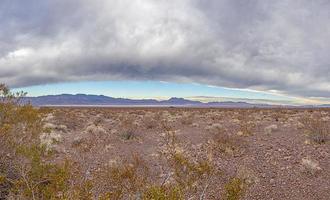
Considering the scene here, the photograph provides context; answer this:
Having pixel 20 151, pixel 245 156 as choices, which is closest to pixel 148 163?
pixel 245 156

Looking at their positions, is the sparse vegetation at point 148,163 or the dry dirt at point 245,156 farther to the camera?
the dry dirt at point 245,156

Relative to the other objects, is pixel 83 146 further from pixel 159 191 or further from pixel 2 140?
pixel 159 191

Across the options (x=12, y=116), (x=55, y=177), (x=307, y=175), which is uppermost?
(x=12, y=116)

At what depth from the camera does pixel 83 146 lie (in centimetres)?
1883

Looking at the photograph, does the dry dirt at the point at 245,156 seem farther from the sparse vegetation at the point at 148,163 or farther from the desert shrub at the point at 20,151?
the desert shrub at the point at 20,151

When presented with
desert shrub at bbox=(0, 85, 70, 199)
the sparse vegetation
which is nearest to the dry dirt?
the sparse vegetation

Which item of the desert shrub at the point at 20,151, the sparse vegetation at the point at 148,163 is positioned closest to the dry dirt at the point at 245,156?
the sparse vegetation at the point at 148,163

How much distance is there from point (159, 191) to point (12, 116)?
551 cm

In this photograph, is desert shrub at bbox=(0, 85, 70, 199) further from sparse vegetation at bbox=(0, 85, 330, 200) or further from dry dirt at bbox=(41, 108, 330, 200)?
dry dirt at bbox=(41, 108, 330, 200)

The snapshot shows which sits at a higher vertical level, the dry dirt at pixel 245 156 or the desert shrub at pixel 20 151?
the desert shrub at pixel 20 151

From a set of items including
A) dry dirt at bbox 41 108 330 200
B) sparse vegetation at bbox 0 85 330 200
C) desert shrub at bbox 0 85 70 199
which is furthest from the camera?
dry dirt at bbox 41 108 330 200

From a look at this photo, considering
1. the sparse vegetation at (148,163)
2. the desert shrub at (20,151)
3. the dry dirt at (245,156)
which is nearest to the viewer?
the sparse vegetation at (148,163)

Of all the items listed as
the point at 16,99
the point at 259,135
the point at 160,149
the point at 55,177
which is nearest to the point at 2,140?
the point at 16,99

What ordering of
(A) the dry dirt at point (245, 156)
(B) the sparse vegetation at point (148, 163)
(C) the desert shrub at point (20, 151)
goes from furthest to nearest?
(A) the dry dirt at point (245, 156) → (C) the desert shrub at point (20, 151) → (B) the sparse vegetation at point (148, 163)
